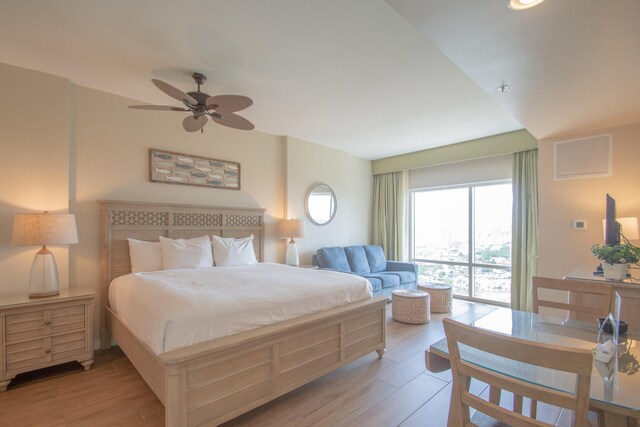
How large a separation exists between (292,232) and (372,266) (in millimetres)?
1801

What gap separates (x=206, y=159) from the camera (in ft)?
13.3

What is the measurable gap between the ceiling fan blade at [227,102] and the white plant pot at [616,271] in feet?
10.7

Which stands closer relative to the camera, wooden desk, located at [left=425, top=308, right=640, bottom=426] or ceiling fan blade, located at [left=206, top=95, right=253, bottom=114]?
wooden desk, located at [left=425, top=308, right=640, bottom=426]

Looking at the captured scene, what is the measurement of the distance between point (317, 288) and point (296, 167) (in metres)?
2.85

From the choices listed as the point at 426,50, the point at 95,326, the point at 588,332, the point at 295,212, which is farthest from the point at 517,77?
the point at 95,326

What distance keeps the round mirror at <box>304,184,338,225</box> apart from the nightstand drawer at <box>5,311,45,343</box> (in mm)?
3511

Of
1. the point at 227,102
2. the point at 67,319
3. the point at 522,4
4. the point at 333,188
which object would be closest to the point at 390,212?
the point at 333,188

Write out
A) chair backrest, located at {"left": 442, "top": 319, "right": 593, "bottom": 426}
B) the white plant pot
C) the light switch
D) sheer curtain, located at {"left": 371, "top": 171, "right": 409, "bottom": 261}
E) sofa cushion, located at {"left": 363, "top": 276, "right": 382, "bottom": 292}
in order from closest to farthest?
A: chair backrest, located at {"left": 442, "top": 319, "right": 593, "bottom": 426} < the white plant pot < the light switch < sofa cushion, located at {"left": 363, "top": 276, "right": 382, "bottom": 292} < sheer curtain, located at {"left": 371, "top": 171, "right": 409, "bottom": 261}

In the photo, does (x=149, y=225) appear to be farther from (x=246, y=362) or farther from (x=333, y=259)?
(x=333, y=259)

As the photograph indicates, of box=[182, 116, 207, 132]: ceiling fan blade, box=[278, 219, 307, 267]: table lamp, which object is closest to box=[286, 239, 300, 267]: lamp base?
box=[278, 219, 307, 267]: table lamp

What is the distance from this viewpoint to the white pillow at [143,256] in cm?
323

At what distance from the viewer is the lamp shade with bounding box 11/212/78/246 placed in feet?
8.30

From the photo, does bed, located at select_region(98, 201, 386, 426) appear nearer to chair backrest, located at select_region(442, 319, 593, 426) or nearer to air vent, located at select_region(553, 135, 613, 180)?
chair backrest, located at select_region(442, 319, 593, 426)

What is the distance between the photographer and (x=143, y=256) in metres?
3.27
